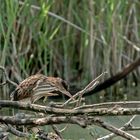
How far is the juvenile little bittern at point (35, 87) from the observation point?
3008 mm

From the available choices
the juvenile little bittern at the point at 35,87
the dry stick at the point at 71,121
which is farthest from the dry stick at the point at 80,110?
the juvenile little bittern at the point at 35,87

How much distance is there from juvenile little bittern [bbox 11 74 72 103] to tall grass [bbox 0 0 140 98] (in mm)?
2051

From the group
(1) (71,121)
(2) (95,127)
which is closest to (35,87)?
(1) (71,121)

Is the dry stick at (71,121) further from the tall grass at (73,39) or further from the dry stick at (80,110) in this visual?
the tall grass at (73,39)

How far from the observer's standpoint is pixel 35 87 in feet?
9.90

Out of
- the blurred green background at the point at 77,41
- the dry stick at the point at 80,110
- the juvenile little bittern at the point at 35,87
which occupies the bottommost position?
the dry stick at the point at 80,110

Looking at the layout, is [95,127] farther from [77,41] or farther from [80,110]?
[77,41]

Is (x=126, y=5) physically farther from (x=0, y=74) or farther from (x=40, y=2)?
(x=0, y=74)

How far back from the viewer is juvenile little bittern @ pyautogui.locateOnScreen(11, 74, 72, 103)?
3008mm

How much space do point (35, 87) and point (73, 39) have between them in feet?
9.57

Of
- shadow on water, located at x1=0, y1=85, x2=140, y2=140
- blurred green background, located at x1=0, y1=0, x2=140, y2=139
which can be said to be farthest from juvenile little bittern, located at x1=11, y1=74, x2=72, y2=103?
blurred green background, located at x1=0, y1=0, x2=140, y2=139

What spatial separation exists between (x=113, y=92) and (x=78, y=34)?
64 cm

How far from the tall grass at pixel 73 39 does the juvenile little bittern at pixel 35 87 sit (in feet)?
6.73

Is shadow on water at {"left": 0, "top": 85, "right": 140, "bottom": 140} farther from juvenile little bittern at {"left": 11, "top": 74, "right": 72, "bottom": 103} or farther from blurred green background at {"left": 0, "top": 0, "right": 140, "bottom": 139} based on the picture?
juvenile little bittern at {"left": 11, "top": 74, "right": 72, "bottom": 103}
